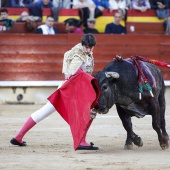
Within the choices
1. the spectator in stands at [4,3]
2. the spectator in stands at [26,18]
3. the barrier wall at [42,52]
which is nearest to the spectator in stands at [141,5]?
the barrier wall at [42,52]

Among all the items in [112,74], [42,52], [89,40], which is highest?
[89,40]

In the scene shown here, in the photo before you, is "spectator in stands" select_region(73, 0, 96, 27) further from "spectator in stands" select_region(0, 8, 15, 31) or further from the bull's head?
the bull's head

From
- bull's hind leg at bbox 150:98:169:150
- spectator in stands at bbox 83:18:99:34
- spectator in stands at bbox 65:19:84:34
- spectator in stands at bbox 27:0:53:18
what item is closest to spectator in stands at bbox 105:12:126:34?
spectator in stands at bbox 83:18:99:34

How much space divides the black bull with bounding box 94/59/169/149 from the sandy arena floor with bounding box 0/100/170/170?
0.27 m

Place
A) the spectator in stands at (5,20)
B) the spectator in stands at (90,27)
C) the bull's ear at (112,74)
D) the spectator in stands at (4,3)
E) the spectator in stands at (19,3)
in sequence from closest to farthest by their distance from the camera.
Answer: the bull's ear at (112,74) → the spectator in stands at (5,20) → the spectator in stands at (90,27) → the spectator in stands at (19,3) → the spectator in stands at (4,3)

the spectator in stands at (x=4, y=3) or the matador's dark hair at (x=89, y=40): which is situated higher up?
the matador's dark hair at (x=89, y=40)

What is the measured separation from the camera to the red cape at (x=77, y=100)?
7.80 m

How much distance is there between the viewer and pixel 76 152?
25.7 ft

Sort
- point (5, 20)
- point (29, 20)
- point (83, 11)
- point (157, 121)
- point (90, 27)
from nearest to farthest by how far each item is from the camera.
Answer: point (157, 121), point (5, 20), point (29, 20), point (90, 27), point (83, 11)

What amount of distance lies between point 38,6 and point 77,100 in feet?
19.5

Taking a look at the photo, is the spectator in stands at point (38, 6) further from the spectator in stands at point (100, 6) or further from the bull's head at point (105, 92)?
the bull's head at point (105, 92)

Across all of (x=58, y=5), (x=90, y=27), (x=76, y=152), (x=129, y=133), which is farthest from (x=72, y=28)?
(x=76, y=152)

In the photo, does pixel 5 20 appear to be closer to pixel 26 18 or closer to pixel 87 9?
pixel 26 18

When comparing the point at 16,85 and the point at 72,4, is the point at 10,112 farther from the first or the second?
the point at 72,4
